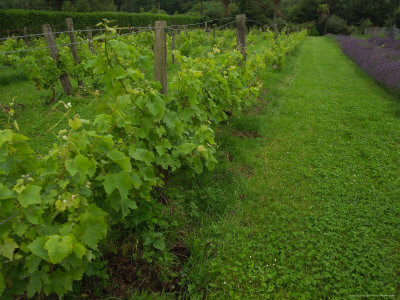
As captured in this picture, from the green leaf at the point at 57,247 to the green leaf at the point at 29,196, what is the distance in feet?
0.65

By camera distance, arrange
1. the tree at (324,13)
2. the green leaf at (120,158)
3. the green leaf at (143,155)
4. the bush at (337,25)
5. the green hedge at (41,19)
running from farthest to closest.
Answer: the tree at (324,13)
the bush at (337,25)
the green hedge at (41,19)
the green leaf at (143,155)
the green leaf at (120,158)

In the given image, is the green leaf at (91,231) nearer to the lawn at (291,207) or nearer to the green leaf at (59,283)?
the green leaf at (59,283)

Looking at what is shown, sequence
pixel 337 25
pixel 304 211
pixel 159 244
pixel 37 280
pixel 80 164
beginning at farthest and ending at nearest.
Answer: pixel 337 25 < pixel 304 211 < pixel 159 244 < pixel 80 164 < pixel 37 280

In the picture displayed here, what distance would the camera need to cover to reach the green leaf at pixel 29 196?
1.37 metres

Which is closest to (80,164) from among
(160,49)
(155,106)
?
(155,106)

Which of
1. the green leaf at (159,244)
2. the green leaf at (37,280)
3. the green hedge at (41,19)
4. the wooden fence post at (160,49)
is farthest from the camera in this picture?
the green hedge at (41,19)

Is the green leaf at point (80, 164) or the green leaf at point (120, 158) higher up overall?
the green leaf at point (80, 164)

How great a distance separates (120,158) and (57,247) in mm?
627

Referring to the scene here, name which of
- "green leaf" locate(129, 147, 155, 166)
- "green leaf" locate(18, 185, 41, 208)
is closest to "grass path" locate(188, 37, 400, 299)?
"green leaf" locate(129, 147, 155, 166)

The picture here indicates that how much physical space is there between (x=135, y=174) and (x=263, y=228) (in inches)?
61.9

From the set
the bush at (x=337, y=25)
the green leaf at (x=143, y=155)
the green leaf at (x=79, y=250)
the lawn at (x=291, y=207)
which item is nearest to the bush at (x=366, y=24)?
the bush at (x=337, y=25)

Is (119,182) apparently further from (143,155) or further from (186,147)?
(186,147)

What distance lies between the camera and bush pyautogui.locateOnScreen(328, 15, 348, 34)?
40.1 metres

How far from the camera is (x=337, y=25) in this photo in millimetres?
40375
